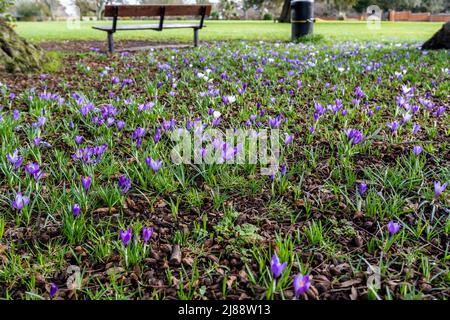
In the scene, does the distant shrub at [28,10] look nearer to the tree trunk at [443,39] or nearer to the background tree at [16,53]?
the background tree at [16,53]

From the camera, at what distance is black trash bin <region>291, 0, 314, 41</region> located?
11984mm

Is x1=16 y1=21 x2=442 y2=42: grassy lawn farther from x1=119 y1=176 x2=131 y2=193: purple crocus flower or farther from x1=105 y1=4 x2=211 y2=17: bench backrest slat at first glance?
x1=119 y1=176 x2=131 y2=193: purple crocus flower

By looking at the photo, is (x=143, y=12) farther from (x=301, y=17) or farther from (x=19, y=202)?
(x=19, y=202)

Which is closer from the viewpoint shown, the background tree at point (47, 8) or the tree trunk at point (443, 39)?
the tree trunk at point (443, 39)

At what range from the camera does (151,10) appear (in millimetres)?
9328

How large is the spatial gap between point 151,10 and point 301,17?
16.5 ft

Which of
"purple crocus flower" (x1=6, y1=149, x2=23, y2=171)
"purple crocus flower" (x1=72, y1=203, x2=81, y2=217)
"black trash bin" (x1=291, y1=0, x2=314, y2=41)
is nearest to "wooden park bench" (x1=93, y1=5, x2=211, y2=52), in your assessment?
"black trash bin" (x1=291, y1=0, x2=314, y2=41)

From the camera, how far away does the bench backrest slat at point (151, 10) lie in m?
8.73

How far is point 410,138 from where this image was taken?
306 cm

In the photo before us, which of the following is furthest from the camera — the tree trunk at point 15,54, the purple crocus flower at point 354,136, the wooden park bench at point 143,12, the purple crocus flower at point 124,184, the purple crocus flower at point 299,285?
the wooden park bench at point 143,12

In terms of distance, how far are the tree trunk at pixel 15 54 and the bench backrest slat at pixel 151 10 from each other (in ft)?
10.2

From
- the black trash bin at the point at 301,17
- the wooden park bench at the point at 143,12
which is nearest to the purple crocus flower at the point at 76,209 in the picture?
the wooden park bench at the point at 143,12
